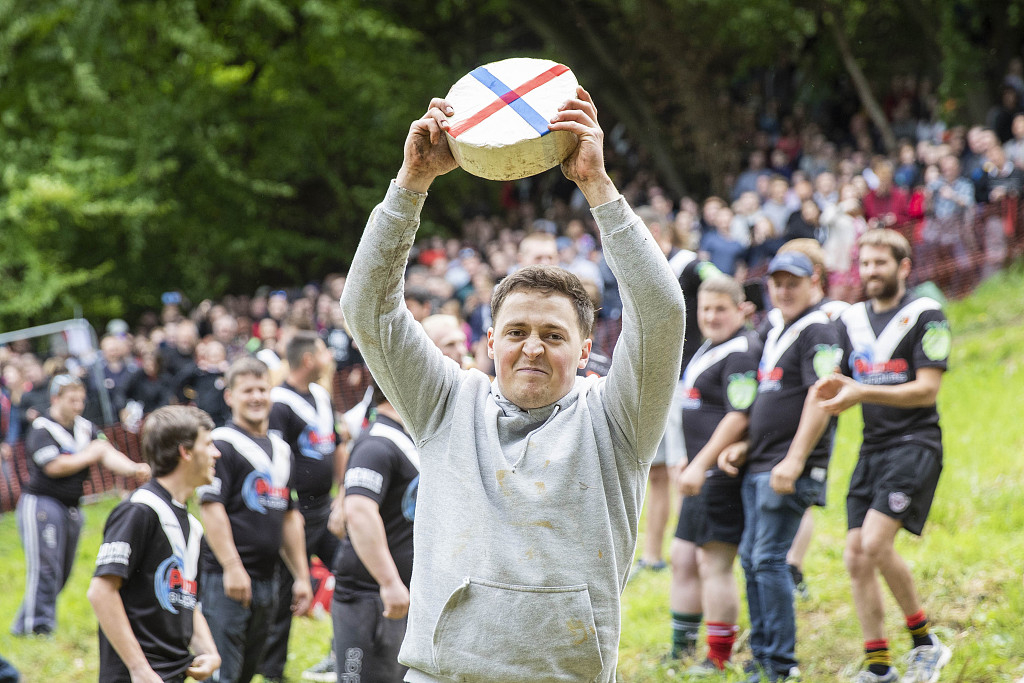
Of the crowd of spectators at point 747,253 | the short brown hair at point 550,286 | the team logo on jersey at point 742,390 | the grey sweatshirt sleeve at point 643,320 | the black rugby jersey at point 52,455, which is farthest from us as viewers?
the crowd of spectators at point 747,253

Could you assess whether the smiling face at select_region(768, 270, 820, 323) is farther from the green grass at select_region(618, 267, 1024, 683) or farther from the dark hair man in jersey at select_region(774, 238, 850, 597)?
the green grass at select_region(618, 267, 1024, 683)

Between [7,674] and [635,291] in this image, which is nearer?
[635,291]

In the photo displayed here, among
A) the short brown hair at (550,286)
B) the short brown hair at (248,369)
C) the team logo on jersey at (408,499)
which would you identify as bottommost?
the team logo on jersey at (408,499)

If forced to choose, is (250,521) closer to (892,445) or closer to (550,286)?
(892,445)

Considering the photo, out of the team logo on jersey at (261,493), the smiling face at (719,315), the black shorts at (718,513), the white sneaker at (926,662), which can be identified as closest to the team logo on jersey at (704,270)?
the smiling face at (719,315)

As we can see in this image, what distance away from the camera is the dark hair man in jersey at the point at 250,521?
5578mm

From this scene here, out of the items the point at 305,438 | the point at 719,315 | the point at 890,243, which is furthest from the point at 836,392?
the point at 305,438

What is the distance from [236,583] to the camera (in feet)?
17.1

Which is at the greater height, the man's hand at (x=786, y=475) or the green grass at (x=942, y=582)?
the man's hand at (x=786, y=475)

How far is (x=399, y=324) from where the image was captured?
270 centimetres

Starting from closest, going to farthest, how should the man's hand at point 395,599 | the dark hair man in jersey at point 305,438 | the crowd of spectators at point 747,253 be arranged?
the man's hand at point 395,599, the dark hair man in jersey at point 305,438, the crowd of spectators at point 747,253

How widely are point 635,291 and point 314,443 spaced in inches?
170

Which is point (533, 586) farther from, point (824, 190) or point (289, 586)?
point (824, 190)

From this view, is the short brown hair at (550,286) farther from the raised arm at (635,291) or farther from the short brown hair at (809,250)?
the short brown hair at (809,250)
